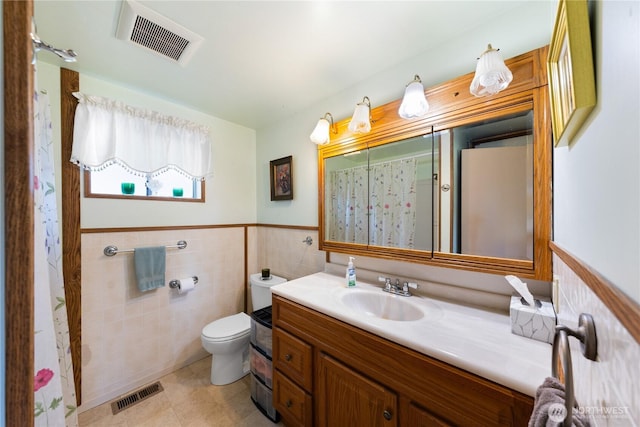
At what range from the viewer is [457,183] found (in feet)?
3.86

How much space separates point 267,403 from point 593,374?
5.54ft

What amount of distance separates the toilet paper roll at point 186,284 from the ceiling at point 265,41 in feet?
4.88

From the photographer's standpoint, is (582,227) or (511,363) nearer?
(582,227)

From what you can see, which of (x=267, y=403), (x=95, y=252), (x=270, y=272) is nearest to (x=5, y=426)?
(x=267, y=403)

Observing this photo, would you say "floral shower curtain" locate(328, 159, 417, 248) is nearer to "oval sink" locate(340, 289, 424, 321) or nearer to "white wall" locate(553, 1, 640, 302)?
"oval sink" locate(340, 289, 424, 321)

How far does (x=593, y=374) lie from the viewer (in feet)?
1.34

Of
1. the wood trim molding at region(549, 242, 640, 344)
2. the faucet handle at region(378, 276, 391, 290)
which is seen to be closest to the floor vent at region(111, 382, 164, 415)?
the faucet handle at region(378, 276, 391, 290)

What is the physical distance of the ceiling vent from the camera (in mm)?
1057

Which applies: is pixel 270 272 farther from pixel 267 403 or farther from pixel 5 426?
pixel 5 426

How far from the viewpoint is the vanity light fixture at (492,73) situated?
93 centimetres

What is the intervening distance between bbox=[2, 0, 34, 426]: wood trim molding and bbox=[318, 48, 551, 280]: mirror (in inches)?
53.3

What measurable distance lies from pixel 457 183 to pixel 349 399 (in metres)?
1.16

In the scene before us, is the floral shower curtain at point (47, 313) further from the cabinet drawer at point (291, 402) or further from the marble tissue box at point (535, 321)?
the marble tissue box at point (535, 321)

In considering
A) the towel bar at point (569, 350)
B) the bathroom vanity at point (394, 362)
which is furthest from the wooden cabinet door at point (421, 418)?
the towel bar at point (569, 350)
